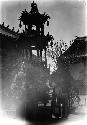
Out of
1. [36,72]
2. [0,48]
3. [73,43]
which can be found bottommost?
[36,72]

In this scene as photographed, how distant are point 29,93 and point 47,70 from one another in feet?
15.8

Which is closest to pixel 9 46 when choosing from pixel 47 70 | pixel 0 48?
pixel 0 48

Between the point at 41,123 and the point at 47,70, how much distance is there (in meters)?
8.80

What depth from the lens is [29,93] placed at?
1491 centimetres

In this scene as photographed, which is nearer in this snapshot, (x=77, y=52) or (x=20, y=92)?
(x=20, y=92)

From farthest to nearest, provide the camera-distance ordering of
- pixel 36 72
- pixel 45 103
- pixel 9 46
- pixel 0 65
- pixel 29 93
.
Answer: pixel 9 46, pixel 0 65, pixel 36 72, pixel 29 93, pixel 45 103

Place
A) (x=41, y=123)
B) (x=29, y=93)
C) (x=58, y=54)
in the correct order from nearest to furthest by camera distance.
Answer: (x=41, y=123) → (x=29, y=93) → (x=58, y=54)

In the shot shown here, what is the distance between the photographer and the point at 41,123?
10.9m

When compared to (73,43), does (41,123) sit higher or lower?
lower

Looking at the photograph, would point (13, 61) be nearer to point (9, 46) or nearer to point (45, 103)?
point (9, 46)

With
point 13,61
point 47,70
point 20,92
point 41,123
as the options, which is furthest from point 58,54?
point 41,123

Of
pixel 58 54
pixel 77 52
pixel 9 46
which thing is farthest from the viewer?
pixel 58 54

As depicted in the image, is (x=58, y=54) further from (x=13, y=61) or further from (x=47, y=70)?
(x=47, y=70)

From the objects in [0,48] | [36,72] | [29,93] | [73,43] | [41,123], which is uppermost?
[73,43]
